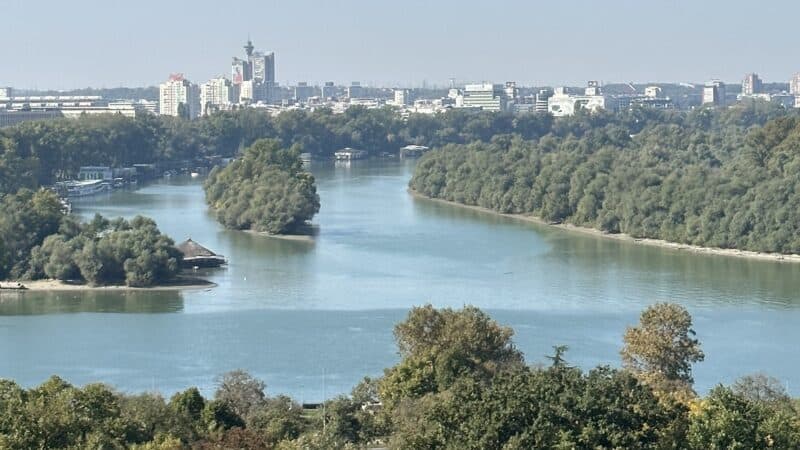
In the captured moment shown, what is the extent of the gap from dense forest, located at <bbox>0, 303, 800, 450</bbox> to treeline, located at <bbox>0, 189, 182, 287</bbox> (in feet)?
19.4

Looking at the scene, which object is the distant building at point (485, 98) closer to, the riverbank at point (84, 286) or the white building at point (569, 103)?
the white building at point (569, 103)

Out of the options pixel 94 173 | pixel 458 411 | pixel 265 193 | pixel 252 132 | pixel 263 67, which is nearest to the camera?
pixel 458 411

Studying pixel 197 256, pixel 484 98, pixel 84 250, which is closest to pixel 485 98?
pixel 484 98

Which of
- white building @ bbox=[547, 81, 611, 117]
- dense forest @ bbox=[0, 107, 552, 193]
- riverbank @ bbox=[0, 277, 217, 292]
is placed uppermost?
white building @ bbox=[547, 81, 611, 117]

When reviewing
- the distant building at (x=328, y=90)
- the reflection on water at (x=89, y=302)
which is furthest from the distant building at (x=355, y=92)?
the reflection on water at (x=89, y=302)

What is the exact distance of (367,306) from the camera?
43.0 ft

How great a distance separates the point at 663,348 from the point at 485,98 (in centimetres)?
4266

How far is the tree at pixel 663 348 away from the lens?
9.02m

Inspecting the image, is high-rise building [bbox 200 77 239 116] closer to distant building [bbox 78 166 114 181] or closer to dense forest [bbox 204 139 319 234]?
distant building [bbox 78 166 114 181]

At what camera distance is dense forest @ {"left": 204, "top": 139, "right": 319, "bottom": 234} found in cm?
1842

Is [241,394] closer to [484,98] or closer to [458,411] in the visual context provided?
[458,411]

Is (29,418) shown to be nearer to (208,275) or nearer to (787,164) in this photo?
(208,275)

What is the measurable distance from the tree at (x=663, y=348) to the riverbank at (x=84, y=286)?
6050 mm

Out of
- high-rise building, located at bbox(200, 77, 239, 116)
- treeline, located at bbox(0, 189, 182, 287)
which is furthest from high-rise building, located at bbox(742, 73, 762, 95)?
treeline, located at bbox(0, 189, 182, 287)
